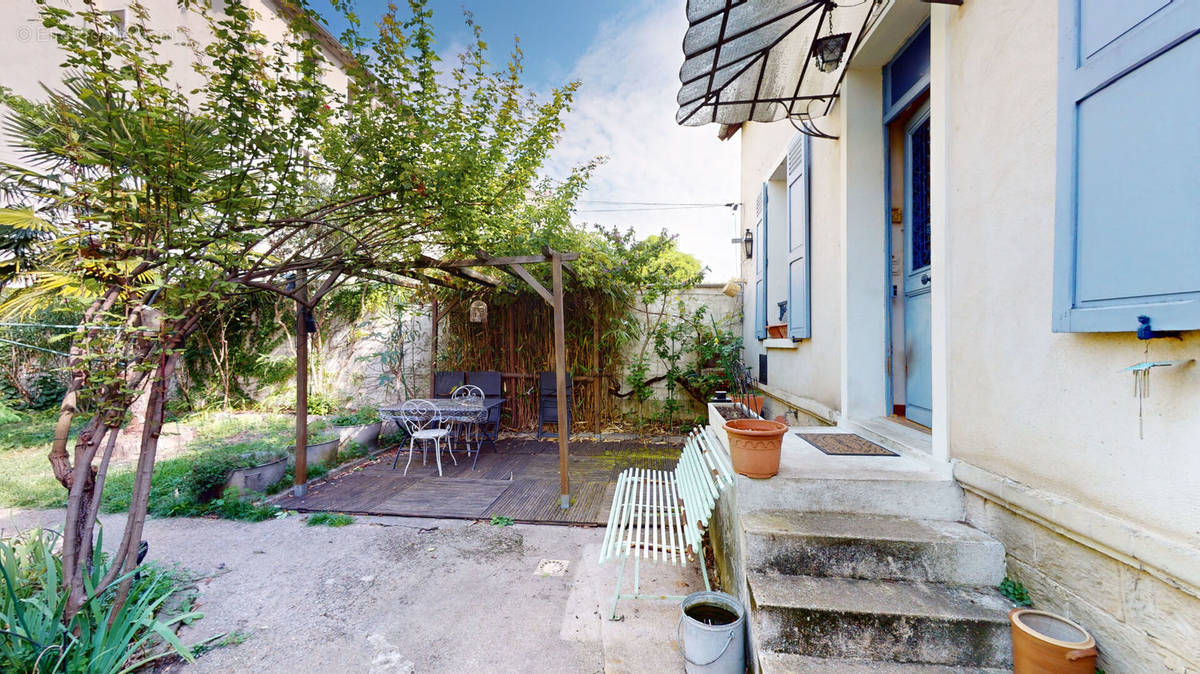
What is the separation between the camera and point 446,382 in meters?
6.47

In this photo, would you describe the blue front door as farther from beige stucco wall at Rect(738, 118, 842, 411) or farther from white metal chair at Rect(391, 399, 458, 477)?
white metal chair at Rect(391, 399, 458, 477)

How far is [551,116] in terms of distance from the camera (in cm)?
354

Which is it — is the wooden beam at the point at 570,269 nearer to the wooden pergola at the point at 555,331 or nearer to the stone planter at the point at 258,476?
the wooden pergola at the point at 555,331

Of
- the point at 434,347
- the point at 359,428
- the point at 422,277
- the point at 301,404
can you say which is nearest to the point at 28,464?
the point at 359,428

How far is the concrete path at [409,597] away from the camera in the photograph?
6.72 feet

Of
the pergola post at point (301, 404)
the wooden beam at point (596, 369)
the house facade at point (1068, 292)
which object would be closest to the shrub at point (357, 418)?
the pergola post at point (301, 404)

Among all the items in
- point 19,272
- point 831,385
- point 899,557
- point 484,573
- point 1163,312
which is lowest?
point 484,573

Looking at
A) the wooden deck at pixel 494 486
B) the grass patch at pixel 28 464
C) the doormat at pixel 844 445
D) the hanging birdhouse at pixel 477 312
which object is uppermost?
the hanging birdhouse at pixel 477 312

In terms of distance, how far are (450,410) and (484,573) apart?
2589mm

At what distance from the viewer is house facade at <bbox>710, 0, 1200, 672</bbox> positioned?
45.1 inches

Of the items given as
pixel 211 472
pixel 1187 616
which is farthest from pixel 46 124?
pixel 1187 616

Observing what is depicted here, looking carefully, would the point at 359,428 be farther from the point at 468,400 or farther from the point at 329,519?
the point at 329,519

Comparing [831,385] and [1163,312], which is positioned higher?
[1163,312]

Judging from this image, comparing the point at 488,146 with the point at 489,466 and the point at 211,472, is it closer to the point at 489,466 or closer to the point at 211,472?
the point at 489,466
